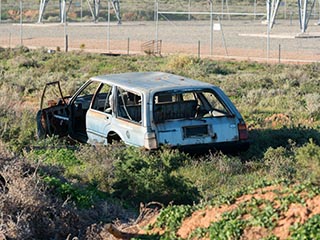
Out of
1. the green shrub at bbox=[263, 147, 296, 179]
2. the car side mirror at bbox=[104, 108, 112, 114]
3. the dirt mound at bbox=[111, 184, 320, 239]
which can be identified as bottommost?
the green shrub at bbox=[263, 147, 296, 179]

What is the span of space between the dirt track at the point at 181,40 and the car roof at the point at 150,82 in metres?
23.6

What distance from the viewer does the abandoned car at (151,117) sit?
39.7 ft

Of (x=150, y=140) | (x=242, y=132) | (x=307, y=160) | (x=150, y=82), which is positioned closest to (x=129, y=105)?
(x=150, y=82)

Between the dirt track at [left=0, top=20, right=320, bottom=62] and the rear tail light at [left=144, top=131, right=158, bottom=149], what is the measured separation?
2542cm

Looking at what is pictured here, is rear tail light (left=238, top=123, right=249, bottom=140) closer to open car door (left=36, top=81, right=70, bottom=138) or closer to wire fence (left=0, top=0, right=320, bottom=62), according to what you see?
open car door (left=36, top=81, right=70, bottom=138)

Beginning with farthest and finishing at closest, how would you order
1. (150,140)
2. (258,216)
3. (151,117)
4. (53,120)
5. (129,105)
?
1. (53,120)
2. (129,105)
3. (151,117)
4. (150,140)
5. (258,216)

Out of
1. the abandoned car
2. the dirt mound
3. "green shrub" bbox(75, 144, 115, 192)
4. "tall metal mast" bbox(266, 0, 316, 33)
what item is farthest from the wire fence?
the dirt mound

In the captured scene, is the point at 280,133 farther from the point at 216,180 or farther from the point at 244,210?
the point at 244,210

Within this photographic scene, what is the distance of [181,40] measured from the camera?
171 feet

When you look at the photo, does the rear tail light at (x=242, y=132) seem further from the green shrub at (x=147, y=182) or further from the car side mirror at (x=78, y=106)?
the car side mirror at (x=78, y=106)

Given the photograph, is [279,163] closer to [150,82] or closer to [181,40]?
[150,82]

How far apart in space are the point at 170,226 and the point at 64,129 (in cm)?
731

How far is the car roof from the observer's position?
1261 cm

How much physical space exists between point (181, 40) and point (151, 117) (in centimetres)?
4033
